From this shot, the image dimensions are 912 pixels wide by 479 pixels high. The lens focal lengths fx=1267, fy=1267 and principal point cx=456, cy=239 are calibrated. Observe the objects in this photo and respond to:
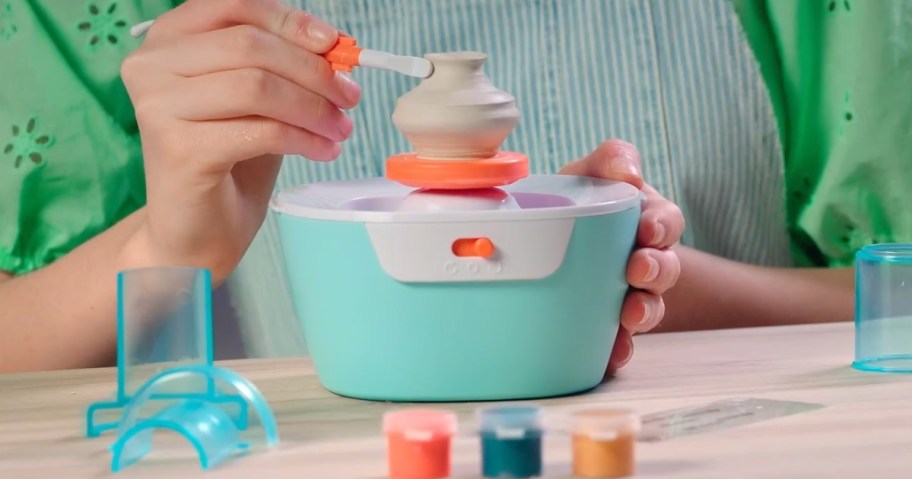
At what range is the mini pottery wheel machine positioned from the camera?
679mm

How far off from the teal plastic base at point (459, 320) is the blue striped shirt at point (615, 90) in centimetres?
56

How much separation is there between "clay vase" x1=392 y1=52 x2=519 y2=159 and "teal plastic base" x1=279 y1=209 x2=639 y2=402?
2.8 inches

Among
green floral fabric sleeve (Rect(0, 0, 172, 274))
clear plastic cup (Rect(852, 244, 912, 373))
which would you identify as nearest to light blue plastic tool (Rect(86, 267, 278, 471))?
clear plastic cup (Rect(852, 244, 912, 373))

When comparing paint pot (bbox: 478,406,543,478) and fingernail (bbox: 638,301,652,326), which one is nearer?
paint pot (bbox: 478,406,543,478)

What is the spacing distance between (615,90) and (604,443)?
0.77 meters

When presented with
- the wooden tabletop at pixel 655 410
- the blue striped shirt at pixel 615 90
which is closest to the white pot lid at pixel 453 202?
the wooden tabletop at pixel 655 410

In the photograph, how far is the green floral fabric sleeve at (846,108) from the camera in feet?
4.02

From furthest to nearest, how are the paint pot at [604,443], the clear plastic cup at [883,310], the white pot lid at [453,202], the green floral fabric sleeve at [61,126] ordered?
the green floral fabric sleeve at [61,126] → the clear plastic cup at [883,310] → the white pot lid at [453,202] → the paint pot at [604,443]

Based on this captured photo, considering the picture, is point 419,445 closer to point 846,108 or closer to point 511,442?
point 511,442

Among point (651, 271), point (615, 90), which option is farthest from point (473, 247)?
point (615, 90)

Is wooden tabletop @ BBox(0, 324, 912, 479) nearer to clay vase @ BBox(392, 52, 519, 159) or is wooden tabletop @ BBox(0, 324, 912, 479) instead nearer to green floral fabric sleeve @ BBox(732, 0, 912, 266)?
clay vase @ BBox(392, 52, 519, 159)

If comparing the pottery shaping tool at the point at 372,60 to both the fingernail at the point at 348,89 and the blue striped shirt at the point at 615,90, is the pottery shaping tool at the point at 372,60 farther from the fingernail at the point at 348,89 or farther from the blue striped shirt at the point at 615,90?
the blue striped shirt at the point at 615,90

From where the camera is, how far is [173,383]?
0.63m

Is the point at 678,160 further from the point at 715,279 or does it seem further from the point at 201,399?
the point at 201,399
